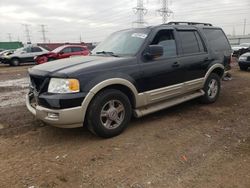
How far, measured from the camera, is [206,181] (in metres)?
2.92

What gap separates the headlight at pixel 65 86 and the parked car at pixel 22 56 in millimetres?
17924

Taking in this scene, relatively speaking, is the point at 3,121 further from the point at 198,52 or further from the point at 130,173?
the point at 198,52

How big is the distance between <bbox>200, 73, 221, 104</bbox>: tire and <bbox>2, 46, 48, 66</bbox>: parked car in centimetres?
1702

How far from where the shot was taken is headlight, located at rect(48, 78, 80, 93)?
3.67 m

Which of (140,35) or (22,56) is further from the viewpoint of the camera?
(22,56)

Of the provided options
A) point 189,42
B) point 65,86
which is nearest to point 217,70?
point 189,42

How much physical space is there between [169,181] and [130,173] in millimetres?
488

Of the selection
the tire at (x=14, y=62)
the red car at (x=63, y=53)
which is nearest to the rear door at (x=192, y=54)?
the red car at (x=63, y=53)

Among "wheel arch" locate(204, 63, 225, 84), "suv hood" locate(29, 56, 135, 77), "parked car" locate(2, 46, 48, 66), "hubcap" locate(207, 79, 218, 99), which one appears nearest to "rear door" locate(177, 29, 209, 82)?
"wheel arch" locate(204, 63, 225, 84)

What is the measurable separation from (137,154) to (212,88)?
347 centimetres

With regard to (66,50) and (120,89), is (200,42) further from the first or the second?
(66,50)

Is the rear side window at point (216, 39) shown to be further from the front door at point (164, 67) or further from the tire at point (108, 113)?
the tire at point (108, 113)

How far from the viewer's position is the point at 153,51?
14.5 ft

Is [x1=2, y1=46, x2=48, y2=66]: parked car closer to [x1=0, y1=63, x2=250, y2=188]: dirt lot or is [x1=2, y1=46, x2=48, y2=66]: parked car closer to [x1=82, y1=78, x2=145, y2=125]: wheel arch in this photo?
[x1=0, y1=63, x2=250, y2=188]: dirt lot
